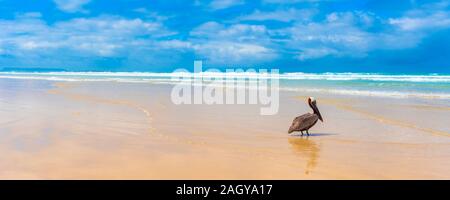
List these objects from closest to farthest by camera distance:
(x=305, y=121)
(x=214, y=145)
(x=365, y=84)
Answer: (x=214, y=145)
(x=305, y=121)
(x=365, y=84)

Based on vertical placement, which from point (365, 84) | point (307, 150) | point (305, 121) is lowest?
point (307, 150)

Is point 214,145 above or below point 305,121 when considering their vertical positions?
below

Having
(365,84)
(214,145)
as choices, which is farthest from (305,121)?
(365,84)

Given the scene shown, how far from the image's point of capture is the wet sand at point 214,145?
498 cm

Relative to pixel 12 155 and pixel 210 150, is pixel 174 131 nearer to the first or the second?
pixel 210 150

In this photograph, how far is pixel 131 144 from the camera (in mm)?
6535

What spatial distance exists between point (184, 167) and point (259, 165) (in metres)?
0.88

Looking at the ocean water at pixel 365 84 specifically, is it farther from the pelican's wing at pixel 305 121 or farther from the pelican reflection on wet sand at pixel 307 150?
the pelican reflection on wet sand at pixel 307 150

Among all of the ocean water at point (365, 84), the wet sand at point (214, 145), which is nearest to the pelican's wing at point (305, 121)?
the wet sand at point (214, 145)

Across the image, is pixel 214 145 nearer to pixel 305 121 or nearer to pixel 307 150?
pixel 307 150

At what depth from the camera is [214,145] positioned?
6.62 m

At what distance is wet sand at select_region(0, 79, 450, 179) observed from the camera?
16.3 feet

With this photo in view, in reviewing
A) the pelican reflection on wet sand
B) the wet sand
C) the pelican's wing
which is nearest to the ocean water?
the wet sand
